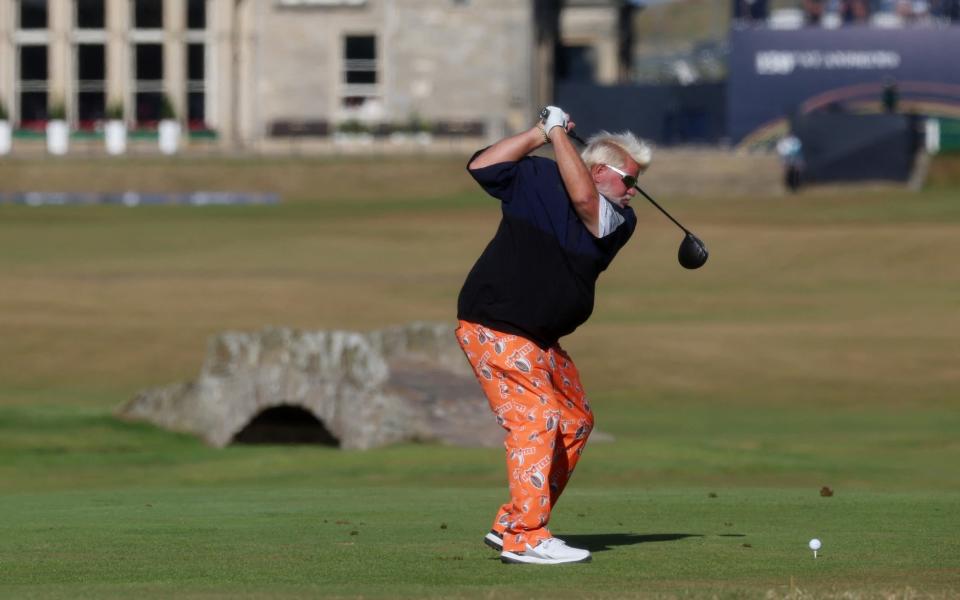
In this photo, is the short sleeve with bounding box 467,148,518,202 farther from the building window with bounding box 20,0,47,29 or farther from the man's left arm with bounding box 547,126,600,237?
the building window with bounding box 20,0,47,29

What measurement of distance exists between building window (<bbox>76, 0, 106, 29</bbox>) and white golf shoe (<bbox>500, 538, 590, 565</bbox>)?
202 feet

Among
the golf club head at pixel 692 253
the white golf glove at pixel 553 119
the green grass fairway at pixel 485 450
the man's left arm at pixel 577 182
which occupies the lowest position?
the green grass fairway at pixel 485 450

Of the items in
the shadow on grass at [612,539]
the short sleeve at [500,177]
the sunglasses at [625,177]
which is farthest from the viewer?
the shadow on grass at [612,539]

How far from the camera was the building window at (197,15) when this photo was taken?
68.0m

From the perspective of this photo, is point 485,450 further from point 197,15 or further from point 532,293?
point 197,15

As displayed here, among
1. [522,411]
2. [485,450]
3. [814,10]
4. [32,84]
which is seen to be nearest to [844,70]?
[814,10]

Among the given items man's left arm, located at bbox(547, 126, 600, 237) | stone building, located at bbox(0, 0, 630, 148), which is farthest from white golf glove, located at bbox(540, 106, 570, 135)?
stone building, located at bbox(0, 0, 630, 148)

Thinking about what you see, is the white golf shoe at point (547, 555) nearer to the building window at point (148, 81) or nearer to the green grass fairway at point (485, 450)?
the green grass fairway at point (485, 450)

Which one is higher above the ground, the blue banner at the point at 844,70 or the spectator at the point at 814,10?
the spectator at the point at 814,10

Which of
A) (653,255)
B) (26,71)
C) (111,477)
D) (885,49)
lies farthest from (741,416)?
(26,71)

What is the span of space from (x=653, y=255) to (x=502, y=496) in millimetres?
26527

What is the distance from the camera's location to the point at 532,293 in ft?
28.5

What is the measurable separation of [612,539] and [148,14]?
6020cm

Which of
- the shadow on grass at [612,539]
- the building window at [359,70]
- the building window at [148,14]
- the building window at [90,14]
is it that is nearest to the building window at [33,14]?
the building window at [90,14]
